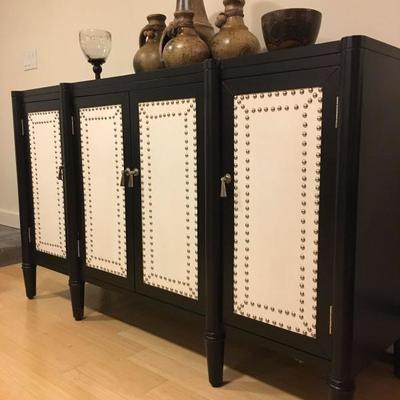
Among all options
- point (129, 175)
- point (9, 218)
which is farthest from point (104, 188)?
point (9, 218)

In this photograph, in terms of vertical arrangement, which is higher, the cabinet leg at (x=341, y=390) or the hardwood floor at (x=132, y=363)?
the cabinet leg at (x=341, y=390)

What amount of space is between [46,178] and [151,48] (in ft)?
2.47

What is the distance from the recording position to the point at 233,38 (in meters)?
1.49

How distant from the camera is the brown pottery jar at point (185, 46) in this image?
152cm

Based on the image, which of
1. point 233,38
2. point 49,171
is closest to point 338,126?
point 233,38

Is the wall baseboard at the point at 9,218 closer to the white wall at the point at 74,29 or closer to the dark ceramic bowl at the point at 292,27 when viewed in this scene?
the white wall at the point at 74,29

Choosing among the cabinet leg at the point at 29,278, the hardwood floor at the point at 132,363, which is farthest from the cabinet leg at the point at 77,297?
the cabinet leg at the point at 29,278

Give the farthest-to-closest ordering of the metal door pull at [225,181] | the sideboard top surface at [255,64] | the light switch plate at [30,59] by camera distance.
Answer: the light switch plate at [30,59]
the metal door pull at [225,181]
the sideboard top surface at [255,64]

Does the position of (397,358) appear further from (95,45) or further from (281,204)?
(95,45)

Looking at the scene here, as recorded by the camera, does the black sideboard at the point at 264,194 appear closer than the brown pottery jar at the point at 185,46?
Yes

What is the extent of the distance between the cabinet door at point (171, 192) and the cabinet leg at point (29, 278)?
2.58 ft

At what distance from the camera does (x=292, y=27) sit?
1.36 metres

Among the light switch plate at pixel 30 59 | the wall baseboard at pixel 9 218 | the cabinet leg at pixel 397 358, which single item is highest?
the light switch plate at pixel 30 59

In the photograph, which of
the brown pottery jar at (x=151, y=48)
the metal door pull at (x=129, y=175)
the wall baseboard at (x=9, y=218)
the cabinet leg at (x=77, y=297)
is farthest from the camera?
the wall baseboard at (x=9, y=218)
